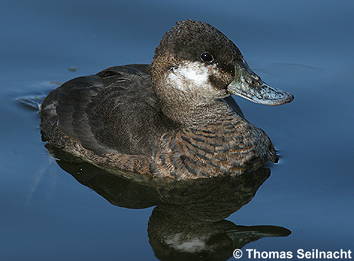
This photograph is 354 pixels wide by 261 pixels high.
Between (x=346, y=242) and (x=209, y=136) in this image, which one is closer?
(x=346, y=242)

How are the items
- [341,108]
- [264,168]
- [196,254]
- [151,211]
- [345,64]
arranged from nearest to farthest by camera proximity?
[196,254] < [151,211] < [264,168] < [341,108] < [345,64]

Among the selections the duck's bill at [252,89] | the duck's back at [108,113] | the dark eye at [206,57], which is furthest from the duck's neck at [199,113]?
the dark eye at [206,57]

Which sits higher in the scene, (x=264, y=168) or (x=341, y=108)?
(x=341, y=108)

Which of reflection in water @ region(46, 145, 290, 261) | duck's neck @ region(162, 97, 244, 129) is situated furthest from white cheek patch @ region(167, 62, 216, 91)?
reflection in water @ region(46, 145, 290, 261)

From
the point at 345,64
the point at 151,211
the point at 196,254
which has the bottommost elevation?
the point at 196,254

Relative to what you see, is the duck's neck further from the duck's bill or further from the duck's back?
the duck's bill

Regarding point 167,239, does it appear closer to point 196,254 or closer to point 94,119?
point 196,254

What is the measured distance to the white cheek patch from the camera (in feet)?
26.1

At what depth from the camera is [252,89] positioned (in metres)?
8.20

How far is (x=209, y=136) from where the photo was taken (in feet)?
27.1

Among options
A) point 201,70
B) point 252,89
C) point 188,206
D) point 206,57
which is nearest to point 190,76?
point 201,70

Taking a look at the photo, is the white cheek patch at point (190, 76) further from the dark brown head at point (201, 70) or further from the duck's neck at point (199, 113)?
the duck's neck at point (199, 113)

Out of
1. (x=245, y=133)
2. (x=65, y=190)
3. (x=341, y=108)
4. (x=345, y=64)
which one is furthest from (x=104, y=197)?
(x=345, y=64)

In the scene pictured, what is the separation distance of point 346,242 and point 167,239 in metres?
1.43
